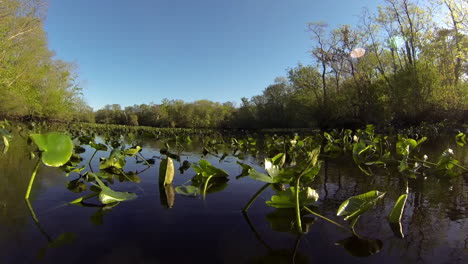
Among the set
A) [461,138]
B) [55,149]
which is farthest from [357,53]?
[55,149]

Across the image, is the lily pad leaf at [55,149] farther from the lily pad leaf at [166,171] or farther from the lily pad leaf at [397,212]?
the lily pad leaf at [397,212]

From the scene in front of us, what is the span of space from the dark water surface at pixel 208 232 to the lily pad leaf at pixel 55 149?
397mm

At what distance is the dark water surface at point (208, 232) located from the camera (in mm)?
1321

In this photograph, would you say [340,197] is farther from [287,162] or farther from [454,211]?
[287,162]

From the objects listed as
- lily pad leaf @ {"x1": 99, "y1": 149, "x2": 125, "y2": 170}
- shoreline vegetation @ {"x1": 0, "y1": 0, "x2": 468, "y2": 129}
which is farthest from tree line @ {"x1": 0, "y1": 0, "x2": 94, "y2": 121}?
lily pad leaf @ {"x1": 99, "y1": 149, "x2": 125, "y2": 170}

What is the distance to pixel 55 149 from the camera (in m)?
1.74

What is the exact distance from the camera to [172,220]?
1.81m

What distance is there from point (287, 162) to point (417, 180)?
1.75m

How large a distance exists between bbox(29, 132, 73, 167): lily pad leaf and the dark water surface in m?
0.40

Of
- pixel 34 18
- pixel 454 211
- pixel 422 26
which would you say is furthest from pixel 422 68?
pixel 34 18

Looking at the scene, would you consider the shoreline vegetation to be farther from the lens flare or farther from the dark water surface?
the dark water surface

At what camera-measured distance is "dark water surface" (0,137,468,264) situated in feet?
4.33

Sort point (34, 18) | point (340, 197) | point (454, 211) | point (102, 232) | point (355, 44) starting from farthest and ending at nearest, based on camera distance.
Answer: point (355, 44), point (34, 18), point (340, 197), point (454, 211), point (102, 232)

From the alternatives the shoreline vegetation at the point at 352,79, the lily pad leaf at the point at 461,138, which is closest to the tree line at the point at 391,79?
the shoreline vegetation at the point at 352,79
